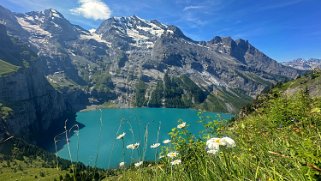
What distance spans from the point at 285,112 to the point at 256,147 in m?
9.33

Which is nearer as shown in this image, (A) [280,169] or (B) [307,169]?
(B) [307,169]

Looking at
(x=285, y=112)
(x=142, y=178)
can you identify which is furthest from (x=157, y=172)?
(x=285, y=112)

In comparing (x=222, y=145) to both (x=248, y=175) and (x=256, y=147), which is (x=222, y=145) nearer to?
(x=248, y=175)

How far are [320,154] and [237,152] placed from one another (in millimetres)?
2533

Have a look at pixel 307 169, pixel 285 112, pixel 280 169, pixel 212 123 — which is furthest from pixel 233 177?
pixel 285 112

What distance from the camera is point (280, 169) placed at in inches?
139

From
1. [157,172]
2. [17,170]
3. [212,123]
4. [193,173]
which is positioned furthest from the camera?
[17,170]

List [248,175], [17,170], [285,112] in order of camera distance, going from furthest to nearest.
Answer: [17,170] → [285,112] → [248,175]

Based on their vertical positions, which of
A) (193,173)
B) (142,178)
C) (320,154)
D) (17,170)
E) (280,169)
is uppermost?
(320,154)

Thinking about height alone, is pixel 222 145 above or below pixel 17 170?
above

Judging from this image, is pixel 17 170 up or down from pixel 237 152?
down

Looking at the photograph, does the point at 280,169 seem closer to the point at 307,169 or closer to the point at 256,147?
the point at 307,169

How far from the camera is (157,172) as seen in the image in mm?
5117

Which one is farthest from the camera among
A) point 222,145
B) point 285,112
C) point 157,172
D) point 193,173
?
point 285,112
